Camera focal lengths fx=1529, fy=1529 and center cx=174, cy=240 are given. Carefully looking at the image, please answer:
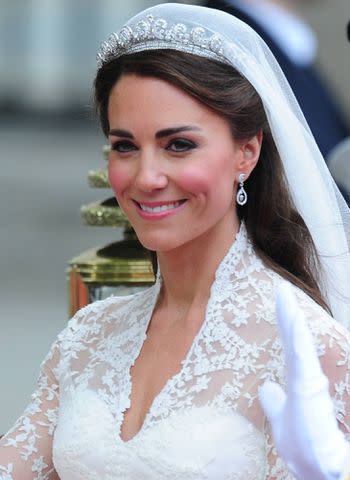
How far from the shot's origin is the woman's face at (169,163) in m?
2.55

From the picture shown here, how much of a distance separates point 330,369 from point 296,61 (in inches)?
92.1

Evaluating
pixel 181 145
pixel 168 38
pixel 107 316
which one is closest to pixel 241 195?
pixel 181 145

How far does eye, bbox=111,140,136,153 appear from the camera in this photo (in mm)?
2615

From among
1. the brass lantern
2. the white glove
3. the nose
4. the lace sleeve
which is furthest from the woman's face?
the brass lantern

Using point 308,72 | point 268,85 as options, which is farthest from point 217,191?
A: point 308,72

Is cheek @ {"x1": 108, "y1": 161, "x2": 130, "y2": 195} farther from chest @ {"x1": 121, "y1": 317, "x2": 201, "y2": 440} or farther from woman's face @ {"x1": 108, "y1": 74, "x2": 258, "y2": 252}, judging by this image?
chest @ {"x1": 121, "y1": 317, "x2": 201, "y2": 440}

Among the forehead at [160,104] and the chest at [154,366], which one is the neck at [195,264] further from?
the forehead at [160,104]

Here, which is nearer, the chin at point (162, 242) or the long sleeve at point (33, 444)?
the chin at point (162, 242)

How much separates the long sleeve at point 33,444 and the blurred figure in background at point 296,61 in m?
1.96

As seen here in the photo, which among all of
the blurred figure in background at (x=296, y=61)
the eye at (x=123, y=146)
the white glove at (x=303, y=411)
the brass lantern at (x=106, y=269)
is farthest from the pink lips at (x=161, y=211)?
the blurred figure in background at (x=296, y=61)

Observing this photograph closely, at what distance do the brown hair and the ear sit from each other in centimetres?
2

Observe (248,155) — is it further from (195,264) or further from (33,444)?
(33,444)

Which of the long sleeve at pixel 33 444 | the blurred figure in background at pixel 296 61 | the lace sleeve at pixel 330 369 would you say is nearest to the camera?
the lace sleeve at pixel 330 369

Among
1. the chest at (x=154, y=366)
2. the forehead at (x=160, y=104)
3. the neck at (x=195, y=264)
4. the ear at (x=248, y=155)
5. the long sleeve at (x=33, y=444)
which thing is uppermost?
the forehead at (x=160, y=104)
